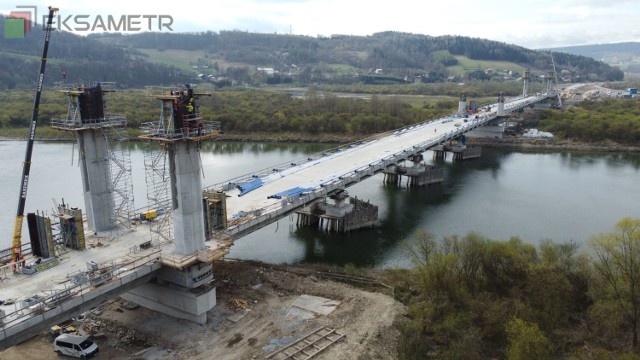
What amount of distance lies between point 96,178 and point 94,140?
2312mm

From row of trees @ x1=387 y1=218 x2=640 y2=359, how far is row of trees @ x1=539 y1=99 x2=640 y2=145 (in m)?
71.0

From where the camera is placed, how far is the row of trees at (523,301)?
921 inches

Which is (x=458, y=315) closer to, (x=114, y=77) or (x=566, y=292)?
(x=566, y=292)

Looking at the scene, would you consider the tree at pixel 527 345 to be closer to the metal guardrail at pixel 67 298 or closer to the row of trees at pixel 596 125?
Answer: the metal guardrail at pixel 67 298

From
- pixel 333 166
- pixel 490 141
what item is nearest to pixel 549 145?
pixel 490 141

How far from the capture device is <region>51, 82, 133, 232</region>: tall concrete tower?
93.4ft

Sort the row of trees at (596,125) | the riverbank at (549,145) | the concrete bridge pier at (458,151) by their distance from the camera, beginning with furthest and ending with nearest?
the row of trees at (596,125)
the riverbank at (549,145)
the concrete bridge pier at (458,151)

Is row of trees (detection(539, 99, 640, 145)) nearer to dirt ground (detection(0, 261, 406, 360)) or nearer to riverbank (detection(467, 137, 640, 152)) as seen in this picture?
riverbank (detection(467, 137, 640, 152))

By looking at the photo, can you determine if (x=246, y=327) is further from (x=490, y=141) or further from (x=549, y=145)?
(x=549, y=145)

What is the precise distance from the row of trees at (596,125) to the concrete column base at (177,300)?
85.0 meters

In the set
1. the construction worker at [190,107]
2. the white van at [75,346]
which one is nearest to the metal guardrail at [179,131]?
the construction worker at [190,107]

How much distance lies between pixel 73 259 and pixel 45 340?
13.8 feet

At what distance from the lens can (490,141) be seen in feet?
304

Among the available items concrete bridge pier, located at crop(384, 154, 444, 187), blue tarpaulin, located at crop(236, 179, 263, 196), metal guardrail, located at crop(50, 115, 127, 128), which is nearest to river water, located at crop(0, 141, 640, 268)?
concrete bridge pier, located at crop(384, 154, 444, 187)
